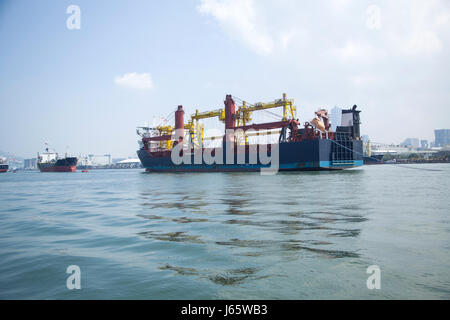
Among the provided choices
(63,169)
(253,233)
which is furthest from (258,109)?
(63,169)

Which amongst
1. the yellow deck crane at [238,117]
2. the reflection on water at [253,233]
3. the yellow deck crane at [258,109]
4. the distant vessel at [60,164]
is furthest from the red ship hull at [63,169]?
the reflection on water at [253,233]

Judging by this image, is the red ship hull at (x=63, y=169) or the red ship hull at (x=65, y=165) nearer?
the red ship hull at (x=65, y=165)

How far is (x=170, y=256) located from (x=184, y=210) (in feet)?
19.0

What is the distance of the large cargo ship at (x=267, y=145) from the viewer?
43062 millimetres

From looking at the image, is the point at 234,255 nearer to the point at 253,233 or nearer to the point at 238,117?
the point at 253,233

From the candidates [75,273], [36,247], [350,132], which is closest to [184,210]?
[36,247]

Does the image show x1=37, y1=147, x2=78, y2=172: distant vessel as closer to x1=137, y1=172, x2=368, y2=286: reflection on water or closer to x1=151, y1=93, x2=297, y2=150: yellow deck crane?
x1=151, y1=93, x2=297, y2=150: yellow deck crane

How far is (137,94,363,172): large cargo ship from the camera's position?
4306 centimetres

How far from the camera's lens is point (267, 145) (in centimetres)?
4747

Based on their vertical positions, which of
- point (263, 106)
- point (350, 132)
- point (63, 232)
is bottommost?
point (63, 232)

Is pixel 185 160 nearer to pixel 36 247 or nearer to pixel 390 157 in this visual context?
pixel 36 247

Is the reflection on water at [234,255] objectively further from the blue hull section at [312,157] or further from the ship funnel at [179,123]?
the ship funnel at [179,123]

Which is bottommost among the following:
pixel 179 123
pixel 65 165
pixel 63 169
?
pixel 63 169

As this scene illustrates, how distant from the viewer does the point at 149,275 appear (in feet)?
15.2
